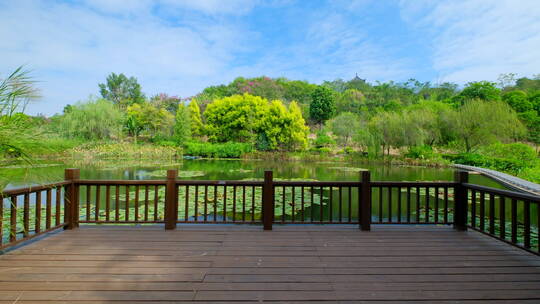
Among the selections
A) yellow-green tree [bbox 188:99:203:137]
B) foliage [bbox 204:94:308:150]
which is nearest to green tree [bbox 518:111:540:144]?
foliage [bbox 204:94:308:150]

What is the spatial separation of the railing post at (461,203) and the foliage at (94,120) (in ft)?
70.9

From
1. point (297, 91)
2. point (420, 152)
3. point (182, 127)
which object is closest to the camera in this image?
point (420, 152)

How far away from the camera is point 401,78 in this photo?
3734 cm

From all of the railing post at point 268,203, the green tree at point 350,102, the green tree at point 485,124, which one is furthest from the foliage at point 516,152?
the green tree at point 350,102

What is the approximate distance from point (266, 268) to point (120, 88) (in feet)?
143

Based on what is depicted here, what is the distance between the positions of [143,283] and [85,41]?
46.0 ft

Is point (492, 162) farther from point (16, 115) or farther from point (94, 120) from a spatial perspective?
point (94, 120)

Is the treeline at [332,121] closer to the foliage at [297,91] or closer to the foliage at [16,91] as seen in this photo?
the foliage at [297,91]

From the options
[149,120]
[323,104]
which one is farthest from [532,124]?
[149,120]

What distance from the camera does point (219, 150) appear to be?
21.9m

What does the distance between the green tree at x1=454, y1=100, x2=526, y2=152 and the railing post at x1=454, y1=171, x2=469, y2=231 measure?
16.7 metres

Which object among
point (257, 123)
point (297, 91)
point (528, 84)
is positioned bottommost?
point (257, 123)

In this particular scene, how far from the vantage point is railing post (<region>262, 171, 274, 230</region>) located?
3.10 meters

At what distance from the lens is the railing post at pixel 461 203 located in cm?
319
